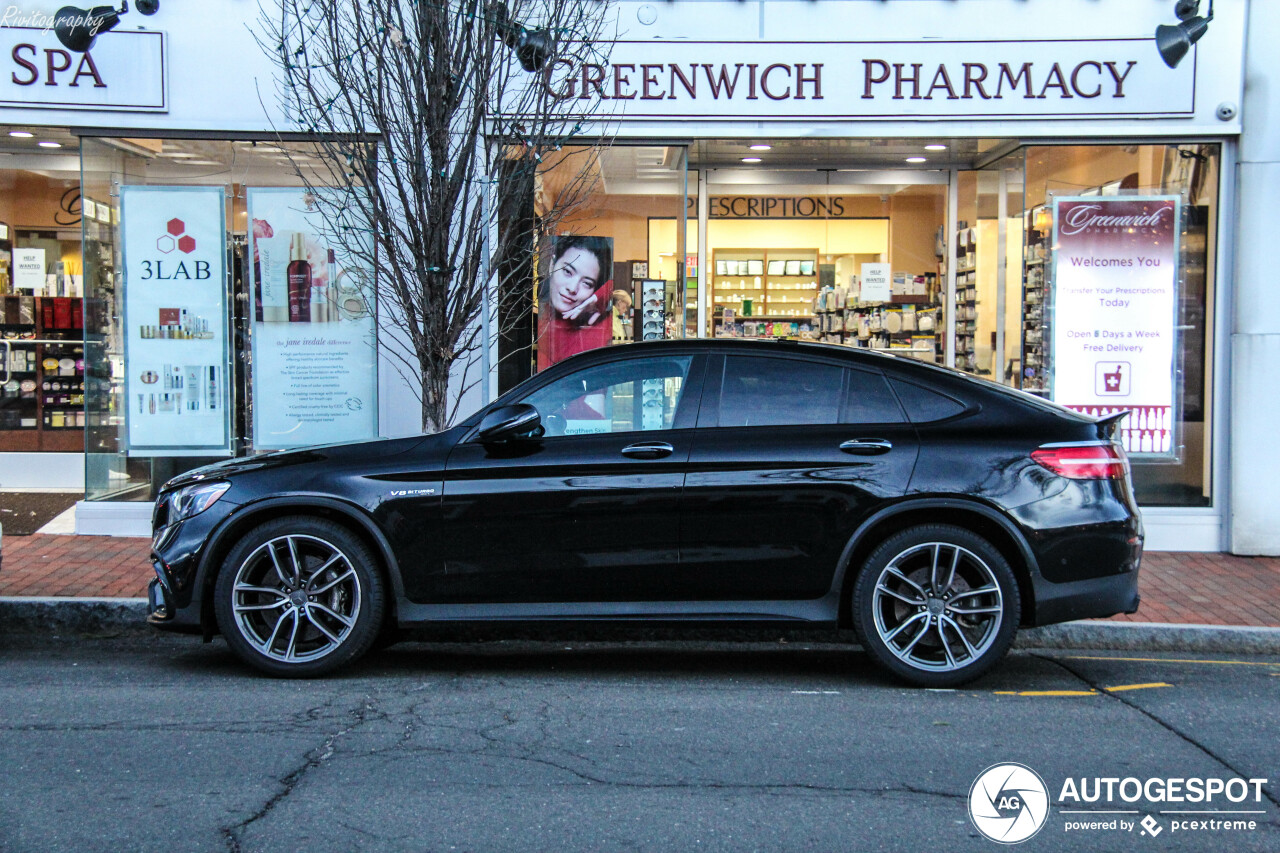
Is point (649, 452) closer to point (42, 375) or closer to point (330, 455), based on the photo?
point (330, 455)

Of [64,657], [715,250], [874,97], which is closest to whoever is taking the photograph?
[64,657]

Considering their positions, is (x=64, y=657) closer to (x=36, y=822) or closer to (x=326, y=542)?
(x=326, y=542)

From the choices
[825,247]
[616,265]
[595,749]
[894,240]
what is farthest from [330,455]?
[825,247]

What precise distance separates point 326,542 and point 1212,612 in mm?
5413

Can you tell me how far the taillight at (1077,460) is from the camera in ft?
18.6

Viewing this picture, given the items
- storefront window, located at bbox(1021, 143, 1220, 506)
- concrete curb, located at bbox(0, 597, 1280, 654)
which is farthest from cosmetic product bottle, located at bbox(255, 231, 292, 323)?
storefront window, located at bbox(1021, 143, 1220, 506)

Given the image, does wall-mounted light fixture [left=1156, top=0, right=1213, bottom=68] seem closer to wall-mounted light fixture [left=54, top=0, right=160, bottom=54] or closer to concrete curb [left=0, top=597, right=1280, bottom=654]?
concrete curb [left=0, top=597, right=1280, bottom=654]

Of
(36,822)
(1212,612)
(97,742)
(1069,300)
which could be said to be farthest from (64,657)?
(1069,300)

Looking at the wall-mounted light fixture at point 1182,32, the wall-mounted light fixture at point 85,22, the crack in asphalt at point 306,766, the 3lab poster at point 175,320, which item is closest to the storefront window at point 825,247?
the wall-mounted light fixture at point 1182,32

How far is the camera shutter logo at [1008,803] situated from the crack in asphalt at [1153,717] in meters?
0.81

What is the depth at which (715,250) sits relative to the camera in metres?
13.4

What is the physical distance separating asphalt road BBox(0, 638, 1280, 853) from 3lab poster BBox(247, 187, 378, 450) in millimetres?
3613

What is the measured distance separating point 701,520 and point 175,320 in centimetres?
620

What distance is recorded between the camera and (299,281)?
10.1m
